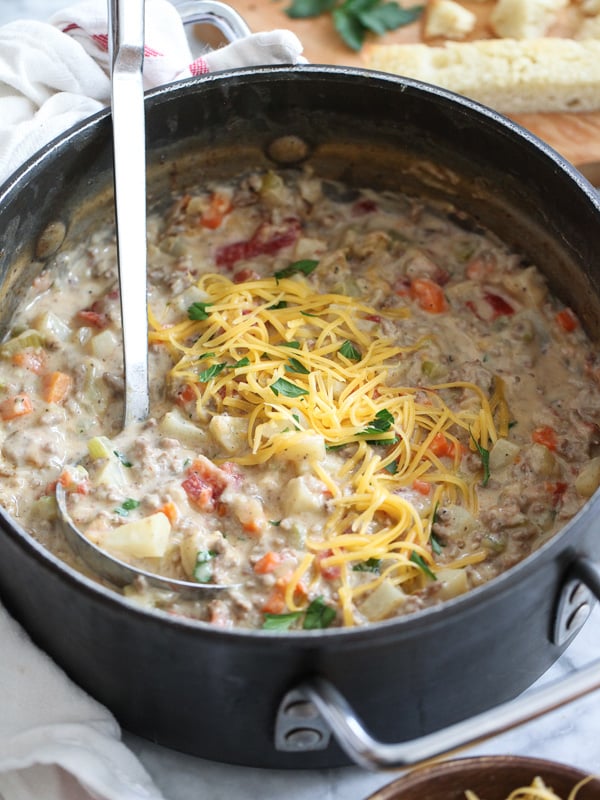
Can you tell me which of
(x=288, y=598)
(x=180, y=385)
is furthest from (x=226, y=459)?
(x=288, y=598)

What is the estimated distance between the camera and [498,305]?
11.2 feet

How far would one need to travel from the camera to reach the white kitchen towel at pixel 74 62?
3.33 m

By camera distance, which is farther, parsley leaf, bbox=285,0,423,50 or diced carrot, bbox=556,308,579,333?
parsley leaf, bbox=285,0,423,50

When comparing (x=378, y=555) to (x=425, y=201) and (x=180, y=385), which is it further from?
(x=425, y=201)

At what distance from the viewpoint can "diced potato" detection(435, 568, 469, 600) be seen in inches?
105

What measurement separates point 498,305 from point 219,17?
1.56 m

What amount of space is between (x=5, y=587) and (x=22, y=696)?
0.87 ft

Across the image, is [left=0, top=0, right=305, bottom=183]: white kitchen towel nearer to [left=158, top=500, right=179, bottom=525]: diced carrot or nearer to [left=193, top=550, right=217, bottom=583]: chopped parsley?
[left=158, top=500, right=179, bottom=525]: diced carrot

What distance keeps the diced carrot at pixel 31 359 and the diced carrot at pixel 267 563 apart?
3.16 ft

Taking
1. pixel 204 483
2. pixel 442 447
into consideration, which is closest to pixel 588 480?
pixel 442 447

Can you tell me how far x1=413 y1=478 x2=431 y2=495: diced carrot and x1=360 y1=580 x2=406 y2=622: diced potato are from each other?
34cm

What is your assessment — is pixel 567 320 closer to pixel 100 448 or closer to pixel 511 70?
pixel 511 70

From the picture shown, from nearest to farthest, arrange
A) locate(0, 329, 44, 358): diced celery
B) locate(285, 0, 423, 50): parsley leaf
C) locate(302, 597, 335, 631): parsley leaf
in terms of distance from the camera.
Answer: locate(302, 597, 335, 631): parsley leaf < locate(0, 329, 44, 358): diced celery < locate(285, 0, 423, 50): parsley leaf

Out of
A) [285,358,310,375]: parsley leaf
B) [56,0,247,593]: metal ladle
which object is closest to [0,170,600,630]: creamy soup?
[285,358,310,375]: parsley leaf
